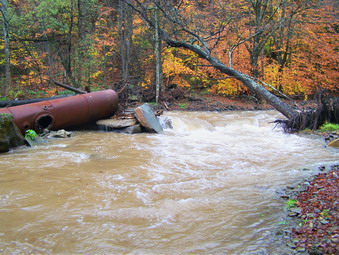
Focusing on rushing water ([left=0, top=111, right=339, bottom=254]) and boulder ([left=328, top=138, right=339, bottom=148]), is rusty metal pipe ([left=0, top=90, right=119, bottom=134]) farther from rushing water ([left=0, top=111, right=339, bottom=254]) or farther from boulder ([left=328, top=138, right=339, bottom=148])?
boulder ([left=328, top=138, right=339, bottom=148])

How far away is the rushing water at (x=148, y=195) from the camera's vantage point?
125 inches

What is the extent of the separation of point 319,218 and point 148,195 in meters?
2.32

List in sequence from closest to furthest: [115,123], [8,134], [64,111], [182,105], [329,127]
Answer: [8,134]
[64,111]
[329,127]
[115,123]
[182,105]

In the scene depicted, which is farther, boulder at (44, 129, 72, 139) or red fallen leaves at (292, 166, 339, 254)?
boulder at (44, 129, 72, 139)

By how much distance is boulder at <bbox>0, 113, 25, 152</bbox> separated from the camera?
7.27 metres

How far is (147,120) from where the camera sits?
34.0ft

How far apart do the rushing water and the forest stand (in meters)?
9.27

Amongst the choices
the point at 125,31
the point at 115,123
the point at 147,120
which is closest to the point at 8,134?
the point at 115,123

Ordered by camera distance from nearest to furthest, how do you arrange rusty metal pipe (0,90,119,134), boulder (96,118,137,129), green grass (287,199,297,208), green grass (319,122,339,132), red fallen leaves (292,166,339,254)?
red fallen leaves (292,166,339,254)
green grass (287,199,297,208)
rusty metal pipe (0,90,119,134)
green grass (319,122,339,132)
boulder (96,118,137,129)

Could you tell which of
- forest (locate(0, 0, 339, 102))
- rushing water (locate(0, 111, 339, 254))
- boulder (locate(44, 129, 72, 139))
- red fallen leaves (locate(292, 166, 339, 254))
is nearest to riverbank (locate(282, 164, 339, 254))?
red fallen leaves (locate(292, 166, 339, 254))

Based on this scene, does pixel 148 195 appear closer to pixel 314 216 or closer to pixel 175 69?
pixel 314 216

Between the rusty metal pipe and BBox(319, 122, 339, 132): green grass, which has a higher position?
the rusty metal pipe

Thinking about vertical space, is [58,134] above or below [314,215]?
above

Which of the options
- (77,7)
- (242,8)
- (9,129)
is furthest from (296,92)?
(9,129)
